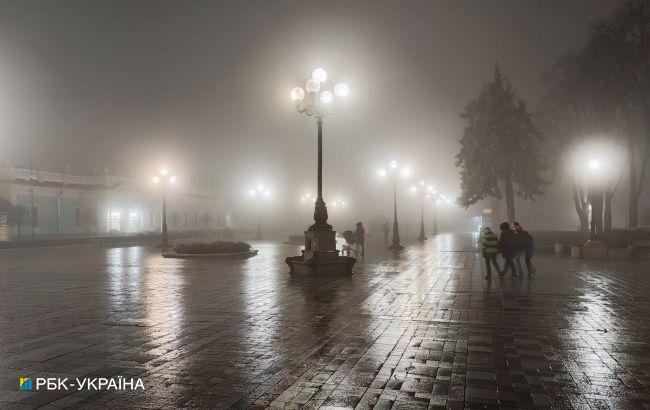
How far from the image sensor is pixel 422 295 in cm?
1126

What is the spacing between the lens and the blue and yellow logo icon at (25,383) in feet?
16.3

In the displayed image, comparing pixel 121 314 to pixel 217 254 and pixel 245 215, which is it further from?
pixel 245 215

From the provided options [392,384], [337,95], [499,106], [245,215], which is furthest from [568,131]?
[245,215]

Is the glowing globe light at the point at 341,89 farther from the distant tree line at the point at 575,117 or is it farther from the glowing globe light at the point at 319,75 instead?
the distant tree line at the point at 575,117

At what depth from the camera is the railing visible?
4873cm

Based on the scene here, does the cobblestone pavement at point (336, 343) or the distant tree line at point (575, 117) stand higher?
the distant tree line at point (575, 117)

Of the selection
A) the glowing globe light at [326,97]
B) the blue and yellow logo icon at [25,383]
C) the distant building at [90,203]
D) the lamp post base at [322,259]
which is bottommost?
the blue and yellow logo icon at [25,383]

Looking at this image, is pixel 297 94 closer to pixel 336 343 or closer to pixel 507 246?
pixel 507 246

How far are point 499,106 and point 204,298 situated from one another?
37.7 metres

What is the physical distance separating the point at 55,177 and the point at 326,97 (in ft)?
158

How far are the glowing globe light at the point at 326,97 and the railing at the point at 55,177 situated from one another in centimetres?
4318

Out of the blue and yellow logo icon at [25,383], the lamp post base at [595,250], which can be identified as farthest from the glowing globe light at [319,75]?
the lamp post base at [595,250]

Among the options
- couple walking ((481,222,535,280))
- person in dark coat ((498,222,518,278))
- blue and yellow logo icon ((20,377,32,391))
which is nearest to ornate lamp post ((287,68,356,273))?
couple walking ((481,222,535,280))

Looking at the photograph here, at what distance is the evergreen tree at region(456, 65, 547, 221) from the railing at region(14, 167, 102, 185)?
140 ft
